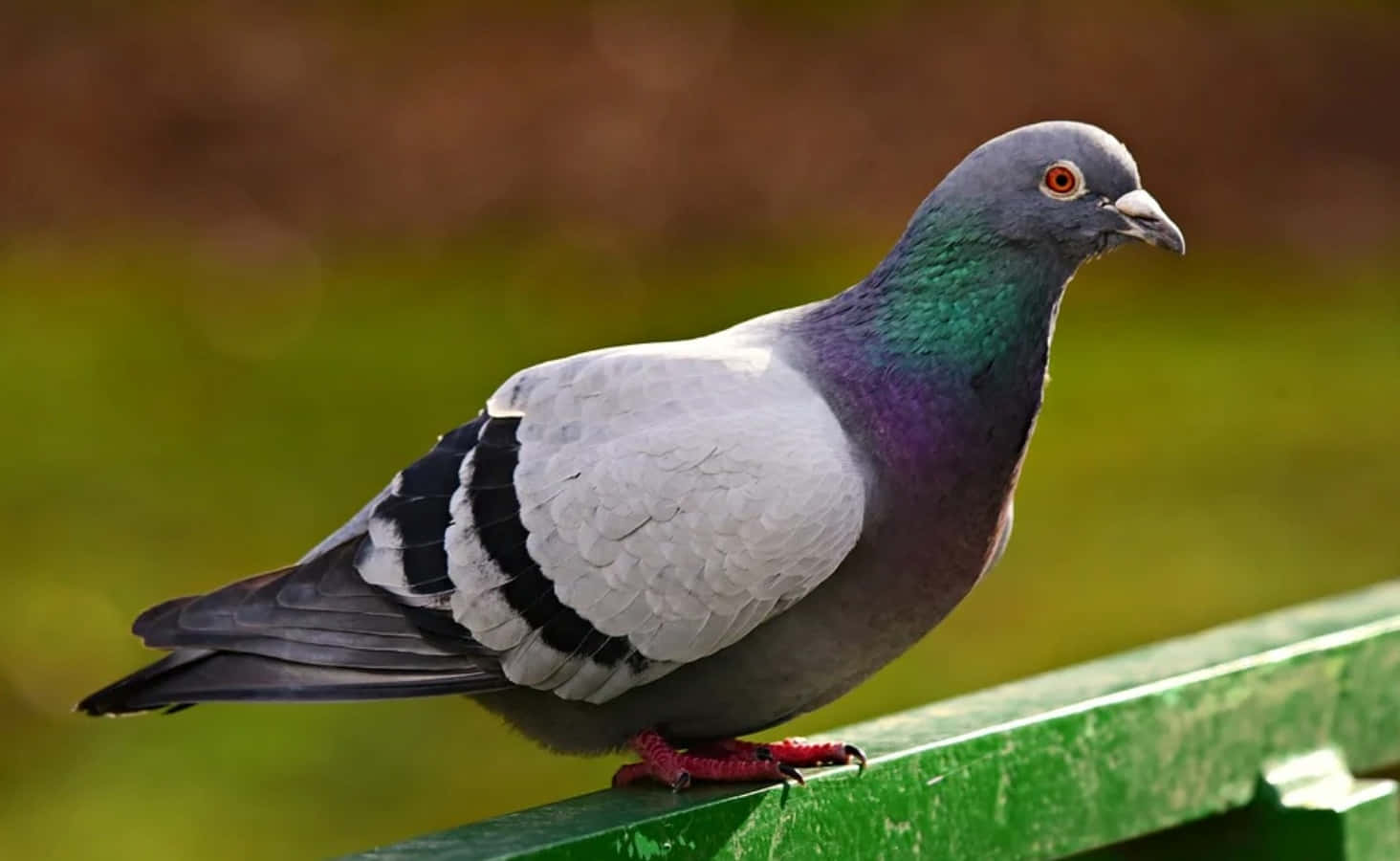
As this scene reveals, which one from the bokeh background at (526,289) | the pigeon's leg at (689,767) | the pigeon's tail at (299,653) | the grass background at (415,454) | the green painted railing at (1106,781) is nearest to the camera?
the green painted railing at (1106,781)

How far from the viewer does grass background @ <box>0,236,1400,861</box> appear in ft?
25.0

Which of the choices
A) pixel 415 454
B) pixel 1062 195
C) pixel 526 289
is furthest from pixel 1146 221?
pixel 526 289

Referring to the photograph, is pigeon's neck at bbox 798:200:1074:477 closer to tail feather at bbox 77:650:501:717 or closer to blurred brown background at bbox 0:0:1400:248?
tail feather at bbox 77:650:501:717

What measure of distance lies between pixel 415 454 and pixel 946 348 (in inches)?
297

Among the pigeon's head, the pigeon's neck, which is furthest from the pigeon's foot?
the pigeon's head

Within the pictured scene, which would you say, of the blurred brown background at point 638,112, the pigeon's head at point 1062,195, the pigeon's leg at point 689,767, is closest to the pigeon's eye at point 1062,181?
the pigeon's head at point 1062,195

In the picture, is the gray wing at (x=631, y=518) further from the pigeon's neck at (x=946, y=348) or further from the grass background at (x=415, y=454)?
the grass background at (x=415, y=454)

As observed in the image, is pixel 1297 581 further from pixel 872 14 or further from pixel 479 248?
pixel 872 14

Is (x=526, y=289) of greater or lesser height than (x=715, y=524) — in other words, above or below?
above

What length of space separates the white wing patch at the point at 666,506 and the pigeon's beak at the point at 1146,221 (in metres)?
0.51

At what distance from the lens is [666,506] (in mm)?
2834

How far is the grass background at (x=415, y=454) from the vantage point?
7609 millimetres

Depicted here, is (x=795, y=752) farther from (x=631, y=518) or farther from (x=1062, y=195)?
(x=1062, y=195)

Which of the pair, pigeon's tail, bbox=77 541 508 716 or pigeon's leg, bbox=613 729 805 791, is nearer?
pigeon's leg, bbox=613 729 805 791
